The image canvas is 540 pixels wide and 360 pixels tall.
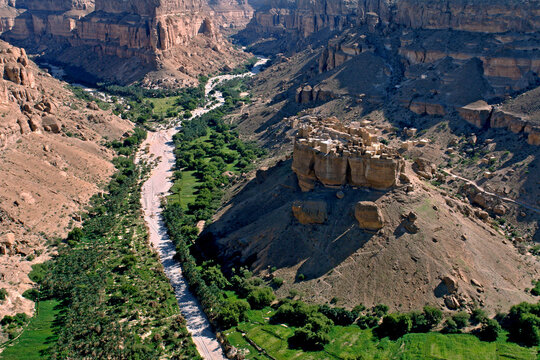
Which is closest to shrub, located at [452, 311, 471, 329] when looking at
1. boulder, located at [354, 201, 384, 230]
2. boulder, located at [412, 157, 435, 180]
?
boulder, located at [354, 201, 384, 230]

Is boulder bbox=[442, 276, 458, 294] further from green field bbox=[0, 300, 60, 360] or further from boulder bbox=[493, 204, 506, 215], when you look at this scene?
green field bbox=[0, 300, 60, 360]

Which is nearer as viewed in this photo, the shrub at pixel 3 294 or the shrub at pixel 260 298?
the shrub at pixel 3 294

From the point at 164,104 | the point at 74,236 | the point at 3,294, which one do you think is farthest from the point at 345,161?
the point at 164,104

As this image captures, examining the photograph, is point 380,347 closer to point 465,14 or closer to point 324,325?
point 324,325

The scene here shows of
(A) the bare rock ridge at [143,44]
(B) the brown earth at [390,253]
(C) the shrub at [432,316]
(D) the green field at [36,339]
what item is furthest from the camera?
(A) the bare rock ridge at [143,44]

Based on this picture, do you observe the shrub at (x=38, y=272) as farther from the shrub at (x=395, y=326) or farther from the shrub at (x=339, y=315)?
the shrub at (x=395, y=326)

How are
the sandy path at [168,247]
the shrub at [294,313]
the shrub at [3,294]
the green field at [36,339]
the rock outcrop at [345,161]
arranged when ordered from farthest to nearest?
the rock outcrop at [345,161], the shrub at [3,294], the sandy path at [168,247], the shrub at [294,313], the green field at [36,339]

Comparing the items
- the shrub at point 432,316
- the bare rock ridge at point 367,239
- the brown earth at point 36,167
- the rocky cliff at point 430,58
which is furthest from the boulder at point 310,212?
the rocky cliff at point 430,58
